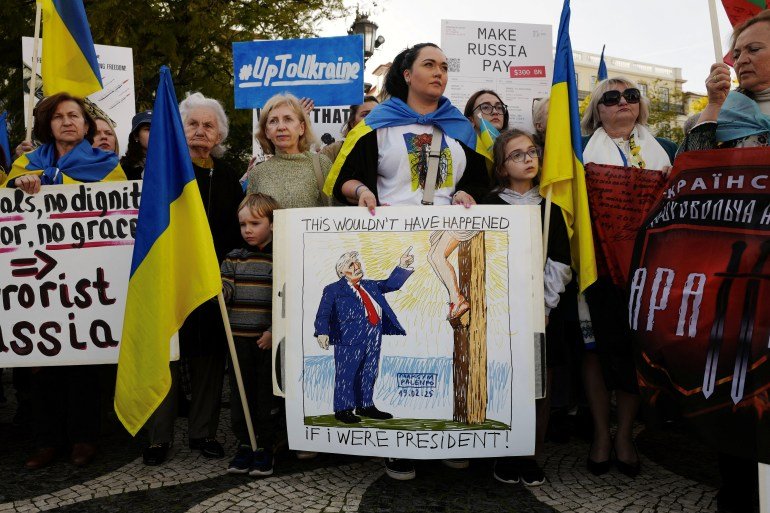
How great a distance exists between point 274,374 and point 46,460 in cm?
140

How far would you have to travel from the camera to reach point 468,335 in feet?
8.85

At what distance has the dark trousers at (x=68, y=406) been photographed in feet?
10.8

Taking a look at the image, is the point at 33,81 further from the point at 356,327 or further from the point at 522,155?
the point at 522,155

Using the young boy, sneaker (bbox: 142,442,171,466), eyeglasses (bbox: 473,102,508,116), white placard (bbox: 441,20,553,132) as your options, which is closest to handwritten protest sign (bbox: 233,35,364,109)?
white placard (bbox: 441,20,553,132)

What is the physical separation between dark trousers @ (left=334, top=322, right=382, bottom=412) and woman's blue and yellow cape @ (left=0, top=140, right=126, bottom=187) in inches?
68.2

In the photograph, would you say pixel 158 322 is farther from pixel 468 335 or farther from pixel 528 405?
pixel 528 405

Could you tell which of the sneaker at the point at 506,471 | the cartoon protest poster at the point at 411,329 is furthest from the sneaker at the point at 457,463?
the cartoon protest poster at the point at 411,329

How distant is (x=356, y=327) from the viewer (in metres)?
2.76

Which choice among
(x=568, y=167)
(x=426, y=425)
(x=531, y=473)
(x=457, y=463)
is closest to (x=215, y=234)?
(x=426, y=425)

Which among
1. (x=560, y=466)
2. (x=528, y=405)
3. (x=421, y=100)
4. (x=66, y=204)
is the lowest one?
(x=560, y=466)

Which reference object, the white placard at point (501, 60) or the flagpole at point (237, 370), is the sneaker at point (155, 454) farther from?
the white placard at point (501, 60)

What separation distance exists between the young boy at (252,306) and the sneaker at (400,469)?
0.63 metres

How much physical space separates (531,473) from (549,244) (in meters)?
1.08

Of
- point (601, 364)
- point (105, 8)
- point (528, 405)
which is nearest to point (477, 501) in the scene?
point (528, 405)
